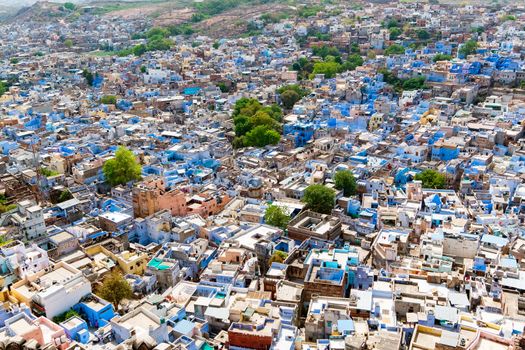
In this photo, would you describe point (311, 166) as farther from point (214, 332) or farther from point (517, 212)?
point (214, 332)

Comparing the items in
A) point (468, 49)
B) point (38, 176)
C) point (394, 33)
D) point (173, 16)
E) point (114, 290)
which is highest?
point (173, 16)

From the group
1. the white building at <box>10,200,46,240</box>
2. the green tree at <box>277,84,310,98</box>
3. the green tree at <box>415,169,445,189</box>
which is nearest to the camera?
the white building at <box>10,200,46,240</box>

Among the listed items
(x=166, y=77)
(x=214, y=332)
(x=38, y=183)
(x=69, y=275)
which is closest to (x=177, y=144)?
(x=38, y=183)

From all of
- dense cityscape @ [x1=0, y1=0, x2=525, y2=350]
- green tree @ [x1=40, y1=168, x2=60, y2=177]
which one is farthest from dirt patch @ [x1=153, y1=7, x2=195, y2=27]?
green tree @ [x1=40, y1=168, x2=60, y2=177]

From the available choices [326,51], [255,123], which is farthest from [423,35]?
[255,123]

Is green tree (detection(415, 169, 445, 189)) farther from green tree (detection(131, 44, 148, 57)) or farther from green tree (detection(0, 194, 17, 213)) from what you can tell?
green tree (detection(131, 44, 148, 57))

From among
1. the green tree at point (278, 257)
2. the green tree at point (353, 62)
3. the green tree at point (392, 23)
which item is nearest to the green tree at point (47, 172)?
the green tree at point (278, 257)

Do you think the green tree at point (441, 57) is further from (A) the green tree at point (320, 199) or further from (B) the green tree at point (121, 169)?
(B) the green tree at point (121, 169)

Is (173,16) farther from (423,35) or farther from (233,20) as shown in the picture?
(423,35)
